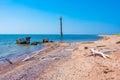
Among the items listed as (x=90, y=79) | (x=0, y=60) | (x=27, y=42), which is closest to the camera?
(x=90, y=79)

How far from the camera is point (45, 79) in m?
9.03

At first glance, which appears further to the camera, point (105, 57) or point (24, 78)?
point (105, 57)

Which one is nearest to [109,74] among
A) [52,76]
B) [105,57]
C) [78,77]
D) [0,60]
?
[78,77]

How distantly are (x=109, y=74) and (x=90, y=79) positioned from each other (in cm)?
113

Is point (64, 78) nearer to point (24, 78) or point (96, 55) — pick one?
point (24, 78)

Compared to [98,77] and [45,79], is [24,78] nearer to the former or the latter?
[45,79]

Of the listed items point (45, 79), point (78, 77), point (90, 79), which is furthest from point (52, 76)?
point (90, 79)

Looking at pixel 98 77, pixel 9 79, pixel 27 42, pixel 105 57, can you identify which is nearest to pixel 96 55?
pixel 105 57

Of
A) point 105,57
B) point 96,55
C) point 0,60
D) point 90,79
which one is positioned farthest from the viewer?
point 0,60

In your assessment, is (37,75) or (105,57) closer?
(37,75)

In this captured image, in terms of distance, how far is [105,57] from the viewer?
13953mm

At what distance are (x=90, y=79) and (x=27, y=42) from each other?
39.0 m

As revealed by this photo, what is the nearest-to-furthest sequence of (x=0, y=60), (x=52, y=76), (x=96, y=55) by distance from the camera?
(x=52, y=76)
(x=96, y=55)
(x=0, y=60)

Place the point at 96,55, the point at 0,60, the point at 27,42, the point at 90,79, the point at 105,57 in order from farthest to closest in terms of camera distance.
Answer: the point at 27,42, the point at 0,60, the point at 96,55, the point at 105,57, the point at 90,79
